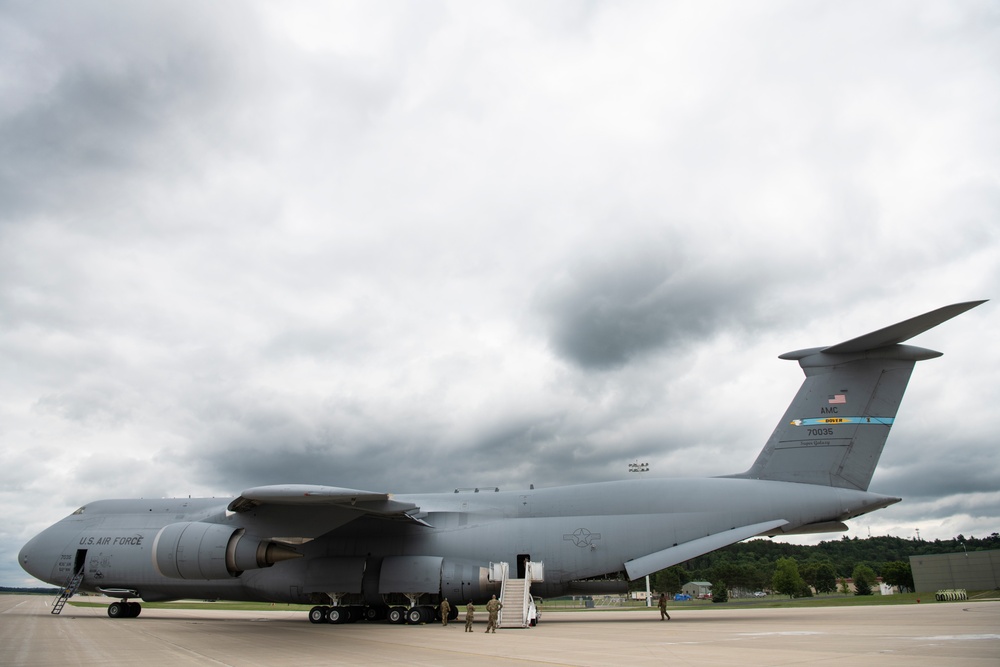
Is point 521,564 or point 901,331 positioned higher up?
point 901,331

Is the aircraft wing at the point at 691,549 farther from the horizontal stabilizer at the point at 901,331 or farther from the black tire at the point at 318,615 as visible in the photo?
the black tire at the point at 318,615

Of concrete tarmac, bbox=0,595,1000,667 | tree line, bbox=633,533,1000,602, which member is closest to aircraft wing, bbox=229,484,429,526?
concrete tarmac, bbox=0,595,1000,667

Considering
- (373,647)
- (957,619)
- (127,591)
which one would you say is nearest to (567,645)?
(373,647)

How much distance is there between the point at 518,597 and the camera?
1570cm

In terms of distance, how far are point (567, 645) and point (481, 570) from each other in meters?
6.21

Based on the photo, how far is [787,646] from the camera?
9164mm

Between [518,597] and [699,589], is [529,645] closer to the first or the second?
[518,597]

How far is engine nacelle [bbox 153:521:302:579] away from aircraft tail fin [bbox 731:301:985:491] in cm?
1227

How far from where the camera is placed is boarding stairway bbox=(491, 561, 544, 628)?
15252 mm

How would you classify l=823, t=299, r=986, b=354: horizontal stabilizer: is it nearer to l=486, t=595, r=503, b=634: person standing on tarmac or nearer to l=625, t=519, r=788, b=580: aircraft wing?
l=625, t=519, r=788, b=580: aircraft wing

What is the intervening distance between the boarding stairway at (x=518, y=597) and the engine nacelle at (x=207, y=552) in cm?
547

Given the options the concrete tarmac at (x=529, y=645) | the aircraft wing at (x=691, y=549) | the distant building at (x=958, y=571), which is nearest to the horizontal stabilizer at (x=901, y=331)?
the aircraft wing at (x=691, y=549)

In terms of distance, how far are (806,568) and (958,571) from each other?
32.6 m

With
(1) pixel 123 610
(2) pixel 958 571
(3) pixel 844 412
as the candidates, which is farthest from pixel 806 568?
(1) pixel 123 610
